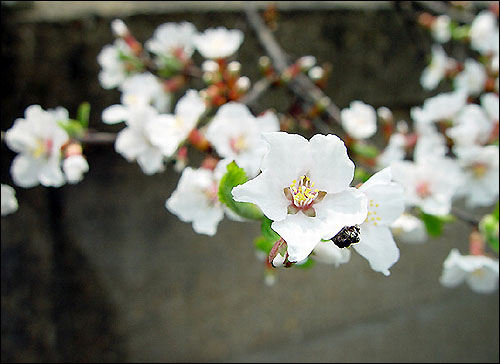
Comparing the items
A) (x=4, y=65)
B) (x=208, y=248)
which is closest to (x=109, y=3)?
(x=4, y=65)

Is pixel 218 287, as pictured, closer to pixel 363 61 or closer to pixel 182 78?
pixel 182 78

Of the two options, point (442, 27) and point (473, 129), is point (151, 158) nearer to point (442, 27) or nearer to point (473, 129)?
point (473, 129)

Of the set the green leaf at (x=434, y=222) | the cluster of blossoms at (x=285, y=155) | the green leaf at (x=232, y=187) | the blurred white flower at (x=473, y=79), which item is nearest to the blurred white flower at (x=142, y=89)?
the cluster of blossoms at (x=285, y=155)

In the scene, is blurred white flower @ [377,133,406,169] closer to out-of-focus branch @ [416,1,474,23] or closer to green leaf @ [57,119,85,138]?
out-of-focus branch @ [416,1,474,23]

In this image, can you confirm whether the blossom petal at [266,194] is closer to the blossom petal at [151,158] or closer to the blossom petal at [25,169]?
the blossom petal at [151,158]

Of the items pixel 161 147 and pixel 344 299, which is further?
pixel 344 299

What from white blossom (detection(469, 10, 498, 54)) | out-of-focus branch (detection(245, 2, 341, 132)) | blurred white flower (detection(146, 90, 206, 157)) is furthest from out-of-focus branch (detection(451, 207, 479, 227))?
blurred white flower (detection(146, 90, 206, 157))
